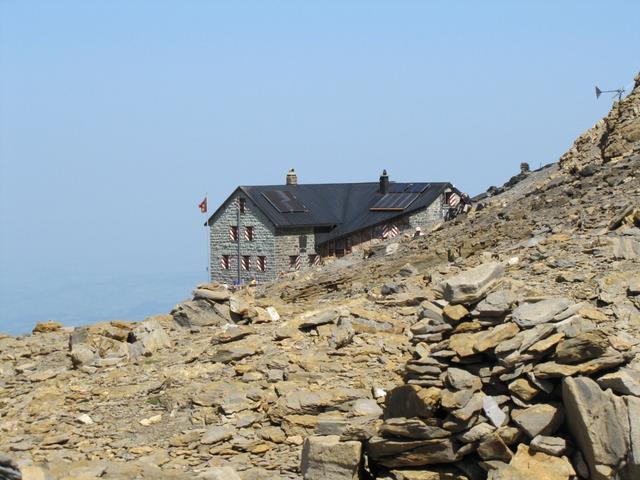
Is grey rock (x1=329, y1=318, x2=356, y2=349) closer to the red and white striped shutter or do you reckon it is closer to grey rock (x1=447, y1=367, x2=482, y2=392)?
grey rock (x1=447, y1=367, x2=482, y2=392)

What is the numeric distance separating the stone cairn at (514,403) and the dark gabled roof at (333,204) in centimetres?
4610

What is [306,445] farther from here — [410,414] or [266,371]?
[266,371]

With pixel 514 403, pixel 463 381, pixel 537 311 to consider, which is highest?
pixel 537 311

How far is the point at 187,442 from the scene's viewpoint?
56.3ft

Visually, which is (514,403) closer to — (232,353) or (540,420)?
(540,420)

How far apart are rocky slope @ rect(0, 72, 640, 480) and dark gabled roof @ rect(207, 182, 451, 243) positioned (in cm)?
3347

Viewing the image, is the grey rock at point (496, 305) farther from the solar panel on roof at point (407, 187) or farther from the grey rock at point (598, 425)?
the solar panel on roof at point (407, 187)

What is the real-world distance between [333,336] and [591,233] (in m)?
8.30

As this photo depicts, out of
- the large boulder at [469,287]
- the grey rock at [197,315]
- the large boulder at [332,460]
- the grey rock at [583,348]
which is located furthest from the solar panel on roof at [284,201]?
the grey rock at [583,348]

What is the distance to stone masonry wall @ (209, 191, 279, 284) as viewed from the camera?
201ft

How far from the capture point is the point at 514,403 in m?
14.0

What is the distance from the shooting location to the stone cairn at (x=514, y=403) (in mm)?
13164

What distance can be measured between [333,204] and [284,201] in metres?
3.85

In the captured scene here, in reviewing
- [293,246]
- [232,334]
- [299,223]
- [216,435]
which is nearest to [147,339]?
[232,334]
